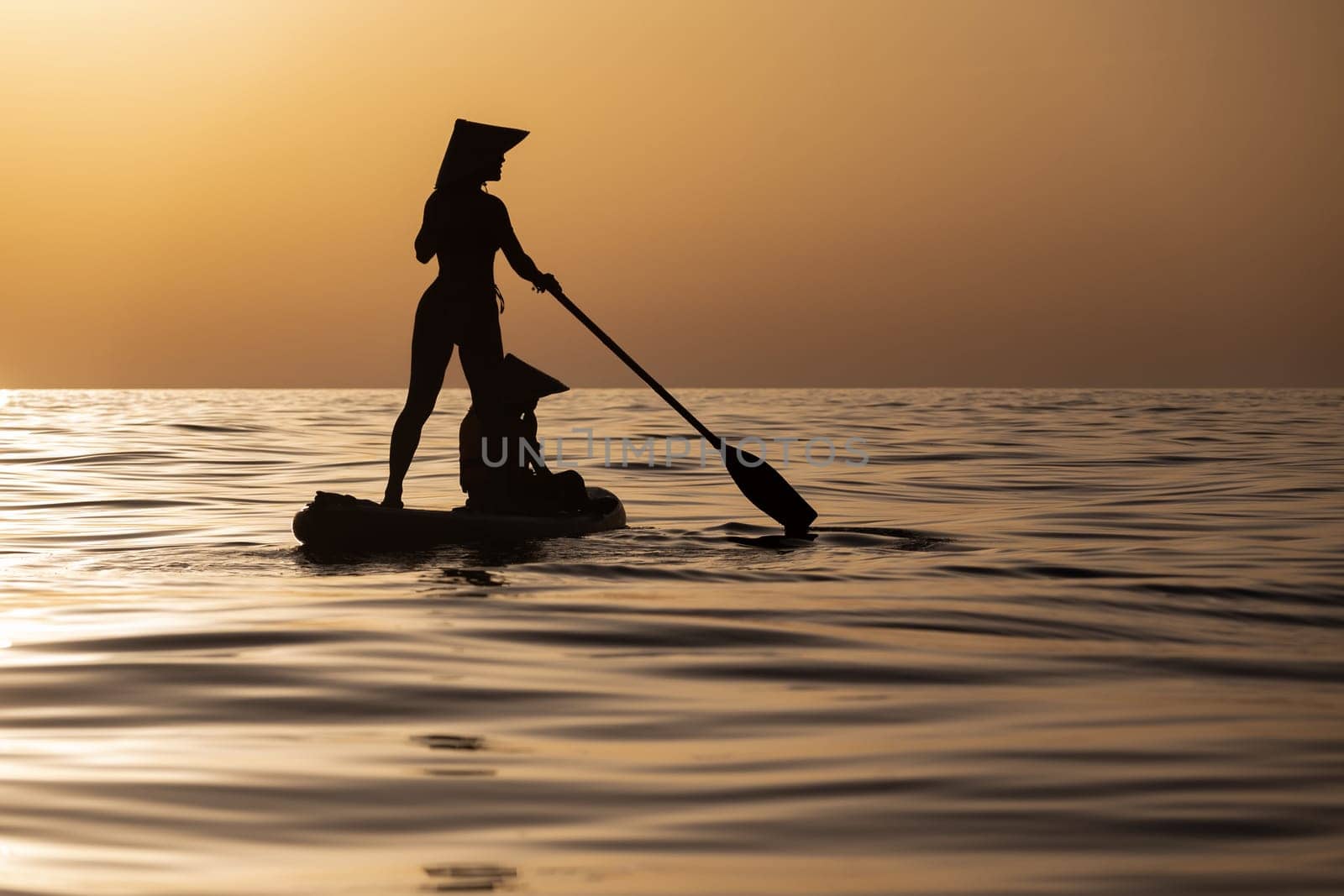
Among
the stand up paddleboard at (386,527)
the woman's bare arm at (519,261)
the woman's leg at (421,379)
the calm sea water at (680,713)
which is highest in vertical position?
the woman's bare arm at (519,261)

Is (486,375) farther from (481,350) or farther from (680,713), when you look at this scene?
(680,713)

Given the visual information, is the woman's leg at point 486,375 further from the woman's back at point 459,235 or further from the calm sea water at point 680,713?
the calm sea water at point 680,713

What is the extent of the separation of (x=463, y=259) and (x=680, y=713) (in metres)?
5.18

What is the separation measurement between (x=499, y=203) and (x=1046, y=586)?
4.11m

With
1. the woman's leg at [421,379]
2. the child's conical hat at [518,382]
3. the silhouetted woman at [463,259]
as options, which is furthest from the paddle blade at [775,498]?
the woman's leg at [421,379]

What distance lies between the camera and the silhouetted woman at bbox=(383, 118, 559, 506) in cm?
959

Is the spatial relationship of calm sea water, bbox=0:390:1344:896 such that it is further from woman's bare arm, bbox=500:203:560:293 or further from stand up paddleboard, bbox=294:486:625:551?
woman's bare arm, bbox=500:203:560:293

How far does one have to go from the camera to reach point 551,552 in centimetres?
913

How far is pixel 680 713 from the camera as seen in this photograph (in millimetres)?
5031

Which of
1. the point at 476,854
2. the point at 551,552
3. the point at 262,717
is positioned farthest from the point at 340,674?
the point at 551,552

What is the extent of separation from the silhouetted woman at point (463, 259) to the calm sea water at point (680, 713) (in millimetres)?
1181

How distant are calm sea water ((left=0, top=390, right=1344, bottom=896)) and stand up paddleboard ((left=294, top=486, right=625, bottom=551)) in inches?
5.0

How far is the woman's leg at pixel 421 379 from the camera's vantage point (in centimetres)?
936

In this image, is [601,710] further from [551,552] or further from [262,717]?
[551,552]
